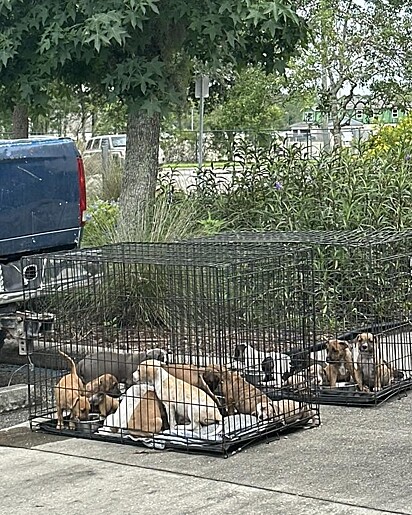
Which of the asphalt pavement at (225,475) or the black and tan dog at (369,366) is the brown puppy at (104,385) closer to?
the asphalt pavement at (225,475)

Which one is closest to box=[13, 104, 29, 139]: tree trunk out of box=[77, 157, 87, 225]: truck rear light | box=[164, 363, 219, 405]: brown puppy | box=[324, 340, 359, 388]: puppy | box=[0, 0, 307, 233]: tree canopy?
box=[0, 0, 307, 233]: tree canopy

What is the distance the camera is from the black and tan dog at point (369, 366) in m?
7.68

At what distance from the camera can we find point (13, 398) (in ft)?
26.1

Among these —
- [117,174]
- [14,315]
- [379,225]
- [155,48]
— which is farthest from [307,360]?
[117,174]

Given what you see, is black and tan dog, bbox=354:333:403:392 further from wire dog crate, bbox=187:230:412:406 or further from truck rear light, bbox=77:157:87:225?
truck rear light, bbox=77:157:87:225

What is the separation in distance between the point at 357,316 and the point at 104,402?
3.26 metres

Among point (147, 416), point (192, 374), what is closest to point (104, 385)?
point (147, 416)

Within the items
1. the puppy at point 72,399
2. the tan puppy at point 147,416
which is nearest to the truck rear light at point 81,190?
the puppy at point 72,399

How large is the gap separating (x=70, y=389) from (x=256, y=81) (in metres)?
19.4

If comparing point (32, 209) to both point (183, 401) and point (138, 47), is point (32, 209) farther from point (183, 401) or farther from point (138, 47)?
point (138, 47)

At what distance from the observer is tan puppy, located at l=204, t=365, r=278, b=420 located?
685 centimetres

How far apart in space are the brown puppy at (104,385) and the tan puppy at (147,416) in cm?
45

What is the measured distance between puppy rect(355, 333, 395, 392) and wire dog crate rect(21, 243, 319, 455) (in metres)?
0.40

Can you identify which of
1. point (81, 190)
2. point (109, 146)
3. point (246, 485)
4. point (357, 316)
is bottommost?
point (246, 485)
